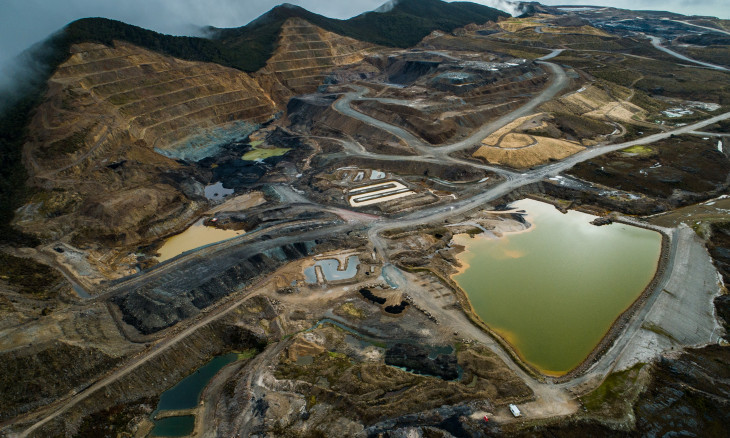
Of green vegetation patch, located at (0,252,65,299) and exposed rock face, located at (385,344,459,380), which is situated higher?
green vegetation patch, located at (0,252,65,299)

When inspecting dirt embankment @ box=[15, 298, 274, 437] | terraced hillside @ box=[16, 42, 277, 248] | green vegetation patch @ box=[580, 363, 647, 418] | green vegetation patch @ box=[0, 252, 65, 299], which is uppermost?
terraced hillside @ box=[16, 42, 277, 248]

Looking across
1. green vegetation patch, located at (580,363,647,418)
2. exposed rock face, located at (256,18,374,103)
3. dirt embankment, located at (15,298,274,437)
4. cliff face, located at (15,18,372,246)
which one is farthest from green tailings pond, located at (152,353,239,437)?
exposed rock face, located at (256,18,374,103)

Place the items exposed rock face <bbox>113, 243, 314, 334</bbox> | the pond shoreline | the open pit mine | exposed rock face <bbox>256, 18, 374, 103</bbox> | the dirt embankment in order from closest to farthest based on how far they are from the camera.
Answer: the dirt embankment
the open pit mine
the pond shoreline
exposed rock face <bbox>113, 243, 314, 334</bbox>
exposed rock face <bbox>256, 18, 374, 103</bbox>

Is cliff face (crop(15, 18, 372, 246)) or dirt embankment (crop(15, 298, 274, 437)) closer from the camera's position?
dirt embankment (crop(15, 298, 274, 437))

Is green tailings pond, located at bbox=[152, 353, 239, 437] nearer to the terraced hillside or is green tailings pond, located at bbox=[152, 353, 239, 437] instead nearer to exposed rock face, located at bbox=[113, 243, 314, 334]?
exposed rock face, located at bbox=[113, 243, 314, 334]

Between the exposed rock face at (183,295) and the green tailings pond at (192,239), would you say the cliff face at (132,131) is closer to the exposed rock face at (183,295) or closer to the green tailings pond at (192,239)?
the green tailings pond at (192,239)

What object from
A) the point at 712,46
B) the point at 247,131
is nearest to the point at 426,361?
the point at 247,131

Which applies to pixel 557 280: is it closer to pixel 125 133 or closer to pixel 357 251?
pixel 357 251

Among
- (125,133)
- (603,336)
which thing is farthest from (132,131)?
(603,336)
